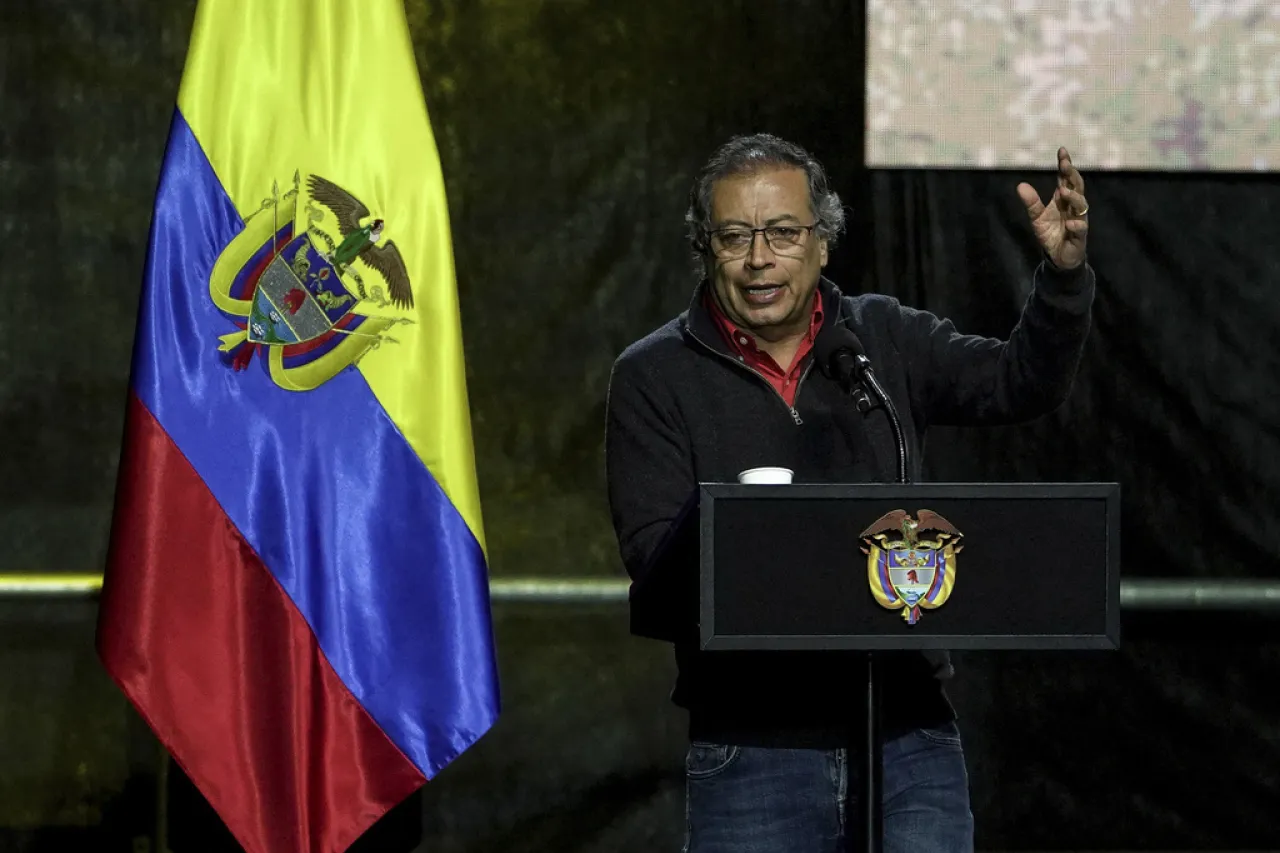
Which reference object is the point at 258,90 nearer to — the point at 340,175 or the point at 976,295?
the point at 340,175

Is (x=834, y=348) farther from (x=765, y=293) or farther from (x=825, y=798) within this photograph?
(x=825, y=798)

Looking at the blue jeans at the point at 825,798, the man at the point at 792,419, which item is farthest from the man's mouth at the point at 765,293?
the blue jeans at the point at 825,798

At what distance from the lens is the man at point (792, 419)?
2025 millimetres

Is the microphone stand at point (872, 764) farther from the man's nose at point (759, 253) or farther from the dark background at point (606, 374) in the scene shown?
the dark background at point (606, 374)

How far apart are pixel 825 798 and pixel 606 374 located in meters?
1.78

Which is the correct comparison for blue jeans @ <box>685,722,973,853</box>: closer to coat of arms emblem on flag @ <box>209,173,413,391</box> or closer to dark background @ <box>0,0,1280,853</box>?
coat of arms emblem on flag @ <box>209,173,413,391</box>

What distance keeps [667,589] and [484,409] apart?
1.91 m

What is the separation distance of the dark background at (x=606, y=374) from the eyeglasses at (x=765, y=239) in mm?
1464

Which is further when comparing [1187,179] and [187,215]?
[1187,179]

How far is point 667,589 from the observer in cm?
180

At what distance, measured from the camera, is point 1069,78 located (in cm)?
362

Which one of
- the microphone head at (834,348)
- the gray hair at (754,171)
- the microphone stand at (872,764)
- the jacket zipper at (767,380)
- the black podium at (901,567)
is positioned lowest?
the microphone stand at (872,764)

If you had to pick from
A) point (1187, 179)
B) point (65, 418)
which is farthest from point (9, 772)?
point (1187, 179)

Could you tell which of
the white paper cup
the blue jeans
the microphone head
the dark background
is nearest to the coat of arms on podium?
the white paper cup
